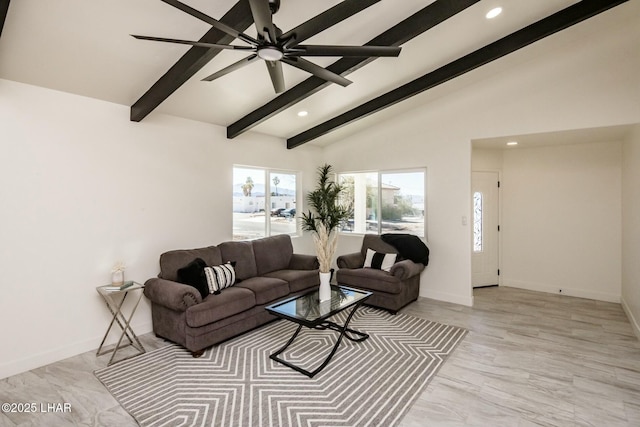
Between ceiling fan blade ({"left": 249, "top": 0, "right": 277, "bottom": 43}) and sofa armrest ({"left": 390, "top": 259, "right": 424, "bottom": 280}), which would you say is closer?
ceiling fan blade ({"left": 249, "top": 0, "right": 277, "bottom": 43})

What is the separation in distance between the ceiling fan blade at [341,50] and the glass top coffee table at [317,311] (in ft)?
7.08

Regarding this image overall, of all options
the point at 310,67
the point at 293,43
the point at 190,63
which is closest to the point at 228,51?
the point at 190,63

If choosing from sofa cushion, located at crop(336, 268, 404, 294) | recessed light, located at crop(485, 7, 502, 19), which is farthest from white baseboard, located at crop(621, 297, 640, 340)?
recessed light, located at crop(485, 7, 502, 19)

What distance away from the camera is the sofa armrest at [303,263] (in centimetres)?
478

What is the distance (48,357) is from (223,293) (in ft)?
5.57

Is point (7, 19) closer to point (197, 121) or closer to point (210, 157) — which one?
point (197, 121)

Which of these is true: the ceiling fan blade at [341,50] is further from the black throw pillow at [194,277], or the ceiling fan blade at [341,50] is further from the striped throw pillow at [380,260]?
the striped throw pillow at [380,260]

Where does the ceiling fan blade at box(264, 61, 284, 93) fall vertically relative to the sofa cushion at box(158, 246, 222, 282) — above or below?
above

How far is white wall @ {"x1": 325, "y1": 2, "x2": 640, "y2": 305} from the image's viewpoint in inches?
142

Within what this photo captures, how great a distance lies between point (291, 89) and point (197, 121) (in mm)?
1429

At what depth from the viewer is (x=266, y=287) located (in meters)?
3.83

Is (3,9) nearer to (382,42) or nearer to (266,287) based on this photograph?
(382,42)

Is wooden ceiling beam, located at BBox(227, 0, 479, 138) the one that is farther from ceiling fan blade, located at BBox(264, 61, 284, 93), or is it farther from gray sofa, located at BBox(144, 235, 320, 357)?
gray sofa, located at BBox(144, 235, 320, 357)

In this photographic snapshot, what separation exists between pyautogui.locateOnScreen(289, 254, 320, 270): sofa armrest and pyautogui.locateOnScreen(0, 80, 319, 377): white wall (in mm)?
1541
